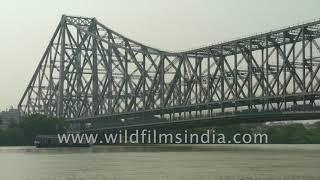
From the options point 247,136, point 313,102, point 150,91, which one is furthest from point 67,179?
point 247,136

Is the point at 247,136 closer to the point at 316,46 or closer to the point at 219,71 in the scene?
the point at 219,71

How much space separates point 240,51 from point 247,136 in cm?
6747

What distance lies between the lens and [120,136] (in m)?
128

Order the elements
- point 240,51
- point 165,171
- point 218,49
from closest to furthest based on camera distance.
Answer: point 165,171, point 240,51, point 218,49

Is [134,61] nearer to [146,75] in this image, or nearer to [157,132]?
[146,75]

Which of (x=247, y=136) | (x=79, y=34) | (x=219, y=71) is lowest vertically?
(x=247, y=136)

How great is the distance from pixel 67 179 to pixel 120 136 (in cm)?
9098

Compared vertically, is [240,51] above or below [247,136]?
above

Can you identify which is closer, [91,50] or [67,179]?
[67,179]

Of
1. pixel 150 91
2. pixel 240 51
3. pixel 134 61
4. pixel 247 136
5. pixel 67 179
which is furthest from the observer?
pixel 247 136

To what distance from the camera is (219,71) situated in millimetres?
105438

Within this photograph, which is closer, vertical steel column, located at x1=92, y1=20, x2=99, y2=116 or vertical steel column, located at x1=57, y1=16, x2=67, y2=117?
vertical steel column, located at x1=92, y1=20, x2=99, y2=116

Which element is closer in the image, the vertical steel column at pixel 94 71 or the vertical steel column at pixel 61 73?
the vertical steel column at pixel 94 71

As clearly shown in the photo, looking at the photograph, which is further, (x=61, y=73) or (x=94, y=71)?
(x=61, y=73)
